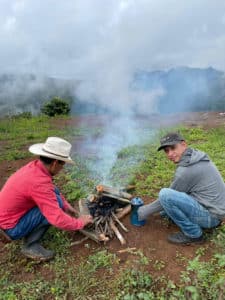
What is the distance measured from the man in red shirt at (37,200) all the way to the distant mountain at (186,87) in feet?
32.3

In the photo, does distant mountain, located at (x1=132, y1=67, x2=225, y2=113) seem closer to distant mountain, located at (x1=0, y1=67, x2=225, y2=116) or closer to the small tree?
distant mountain, located at (x1=0, y1=67, x2=225, y2=116)

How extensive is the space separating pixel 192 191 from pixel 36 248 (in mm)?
1998

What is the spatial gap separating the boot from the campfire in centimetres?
57

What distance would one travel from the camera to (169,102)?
1784 centimetres

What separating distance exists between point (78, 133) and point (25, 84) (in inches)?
2508

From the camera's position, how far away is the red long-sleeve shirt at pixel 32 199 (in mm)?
3410

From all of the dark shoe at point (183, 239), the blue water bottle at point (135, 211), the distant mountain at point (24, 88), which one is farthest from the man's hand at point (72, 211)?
the distant mountain at point (24, 88)

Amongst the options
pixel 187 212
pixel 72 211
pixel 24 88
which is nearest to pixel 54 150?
pixel 72 211

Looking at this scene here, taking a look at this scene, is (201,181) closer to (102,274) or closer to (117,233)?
(117,233)

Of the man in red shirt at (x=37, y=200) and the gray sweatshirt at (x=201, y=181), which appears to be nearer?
the man in red shirt at (x=37, y=200)

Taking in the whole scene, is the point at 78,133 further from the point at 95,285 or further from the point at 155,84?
the point at 95,285

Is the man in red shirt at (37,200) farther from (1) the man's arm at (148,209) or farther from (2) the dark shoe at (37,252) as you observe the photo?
(1) the man's arm at (148,209)

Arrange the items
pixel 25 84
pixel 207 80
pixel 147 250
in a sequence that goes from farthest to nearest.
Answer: pixel 25 84, pixel 207 80, pixel 147 250

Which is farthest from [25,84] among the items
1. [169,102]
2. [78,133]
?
[78,133]
